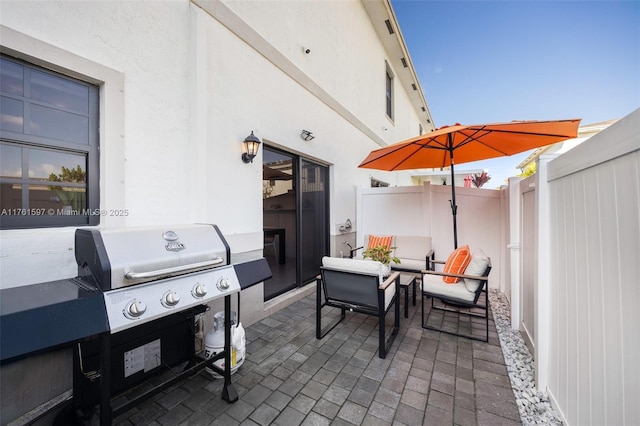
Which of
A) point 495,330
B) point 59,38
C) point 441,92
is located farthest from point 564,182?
point 441,92

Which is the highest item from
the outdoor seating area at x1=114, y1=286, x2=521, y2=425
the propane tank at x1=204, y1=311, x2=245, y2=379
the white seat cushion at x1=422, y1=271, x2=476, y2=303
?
the white seat cushion at x1=422, y1=271, x2=476, y2=303

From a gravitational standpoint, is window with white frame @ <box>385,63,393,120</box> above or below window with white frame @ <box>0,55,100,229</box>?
above

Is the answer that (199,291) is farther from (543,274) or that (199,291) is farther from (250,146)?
(543,274)

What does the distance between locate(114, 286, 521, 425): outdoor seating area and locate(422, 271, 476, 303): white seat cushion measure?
514 mm

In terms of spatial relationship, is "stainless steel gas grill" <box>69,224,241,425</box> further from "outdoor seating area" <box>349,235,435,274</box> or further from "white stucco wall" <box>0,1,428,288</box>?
"outdoor seating area" <box>349,235,435,274</box>

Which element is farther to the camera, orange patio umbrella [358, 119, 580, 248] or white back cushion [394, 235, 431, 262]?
white back cushion [394, 235, 431, 262]

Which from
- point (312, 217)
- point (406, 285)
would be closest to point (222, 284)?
point (406, 285)

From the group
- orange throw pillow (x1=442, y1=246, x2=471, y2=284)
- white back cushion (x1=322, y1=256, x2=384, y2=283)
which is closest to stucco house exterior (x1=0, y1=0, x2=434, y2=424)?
white back cushion (x1=322, y1=256, x2=384, y2=283)

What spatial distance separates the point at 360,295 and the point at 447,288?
1288mm

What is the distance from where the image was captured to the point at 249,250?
350cm

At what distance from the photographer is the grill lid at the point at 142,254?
55.2 inches

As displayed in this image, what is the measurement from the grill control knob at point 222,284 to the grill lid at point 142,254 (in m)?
0.12

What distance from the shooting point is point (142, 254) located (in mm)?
1536

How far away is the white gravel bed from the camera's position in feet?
6.13
